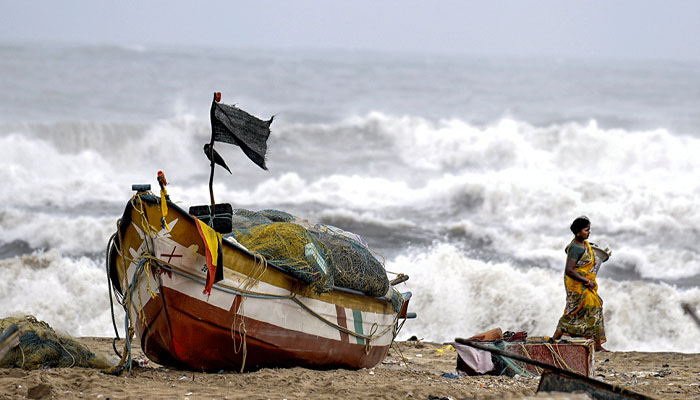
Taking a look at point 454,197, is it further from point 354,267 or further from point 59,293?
point 354,267

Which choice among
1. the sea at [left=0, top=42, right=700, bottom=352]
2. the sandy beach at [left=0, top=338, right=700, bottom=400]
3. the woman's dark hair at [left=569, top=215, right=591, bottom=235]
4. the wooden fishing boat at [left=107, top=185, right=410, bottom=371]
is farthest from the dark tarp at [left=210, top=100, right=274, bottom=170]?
the woman's dark hair at [left=569, top=215, right=591, bottom=235]

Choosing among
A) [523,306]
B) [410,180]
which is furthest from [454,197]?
[523,306]

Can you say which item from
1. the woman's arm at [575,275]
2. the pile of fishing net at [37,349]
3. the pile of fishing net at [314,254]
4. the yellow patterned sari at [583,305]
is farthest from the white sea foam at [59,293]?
Result: the woman's arm at [575,275]

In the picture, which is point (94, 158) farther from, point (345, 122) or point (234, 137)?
point (234, 137)

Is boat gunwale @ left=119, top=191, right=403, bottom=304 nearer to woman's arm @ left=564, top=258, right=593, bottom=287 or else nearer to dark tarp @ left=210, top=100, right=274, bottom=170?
dark tarp @ left=210, top=100, right=274, bottom=170

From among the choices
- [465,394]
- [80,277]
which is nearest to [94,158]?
[80,277]

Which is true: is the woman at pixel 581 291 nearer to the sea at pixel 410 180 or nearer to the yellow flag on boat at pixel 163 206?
the sea at pixel 410 180

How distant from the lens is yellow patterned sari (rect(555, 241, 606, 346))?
8414mm

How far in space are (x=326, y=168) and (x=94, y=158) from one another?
23.9ft

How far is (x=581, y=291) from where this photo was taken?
27.8 ft

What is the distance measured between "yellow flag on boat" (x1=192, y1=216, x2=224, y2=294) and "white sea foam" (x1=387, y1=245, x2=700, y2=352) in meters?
5.42

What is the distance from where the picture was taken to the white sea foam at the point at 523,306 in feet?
37.0

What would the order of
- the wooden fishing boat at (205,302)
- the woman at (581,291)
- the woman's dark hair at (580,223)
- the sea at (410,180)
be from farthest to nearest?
the sea at (410,180), the woman at (581,291), the woman's dark hair at (580,223), the wooden fishing boat at (205,302)

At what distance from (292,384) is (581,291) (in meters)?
3.67
